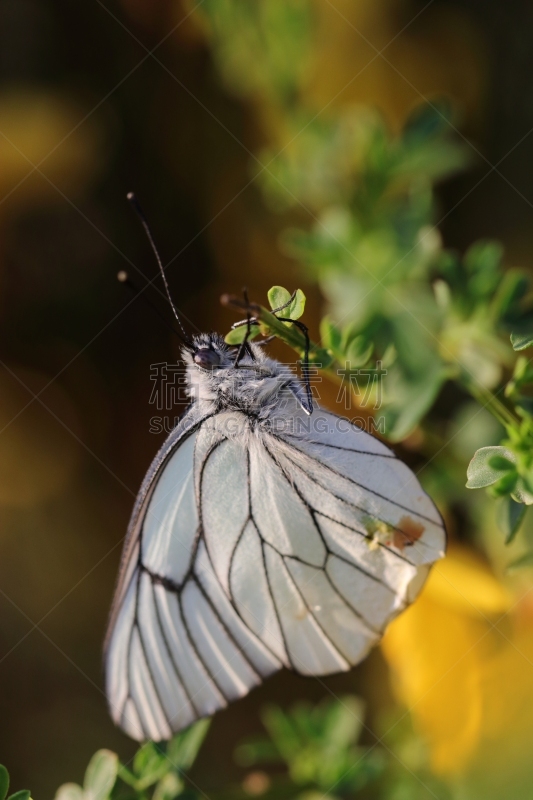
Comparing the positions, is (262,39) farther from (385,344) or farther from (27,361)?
(27,361)

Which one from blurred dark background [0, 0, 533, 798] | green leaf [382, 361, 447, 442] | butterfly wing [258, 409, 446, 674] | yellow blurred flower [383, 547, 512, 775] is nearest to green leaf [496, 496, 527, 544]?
butterfly wing [258, 409, 446, 674]

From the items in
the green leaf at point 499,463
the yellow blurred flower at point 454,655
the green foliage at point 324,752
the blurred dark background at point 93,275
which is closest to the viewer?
the green leaf at point 499,463

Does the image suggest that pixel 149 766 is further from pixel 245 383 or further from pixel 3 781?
pixel 245 383

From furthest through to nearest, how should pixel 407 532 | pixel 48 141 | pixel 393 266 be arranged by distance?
pixel 48 141 < pixel 393 266 < pixel 407 532

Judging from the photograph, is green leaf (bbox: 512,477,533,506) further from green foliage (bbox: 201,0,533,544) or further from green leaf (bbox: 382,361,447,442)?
green leaf (bbox: 382,361,447,442)

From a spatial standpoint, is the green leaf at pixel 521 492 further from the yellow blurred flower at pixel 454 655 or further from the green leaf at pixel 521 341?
the yellow blurred flower at pixel 454 655

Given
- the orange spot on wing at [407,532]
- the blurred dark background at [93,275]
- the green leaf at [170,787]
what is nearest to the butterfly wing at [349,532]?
the orange spot on wing at [407,532]

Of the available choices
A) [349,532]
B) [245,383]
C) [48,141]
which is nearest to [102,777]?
[349,532]
